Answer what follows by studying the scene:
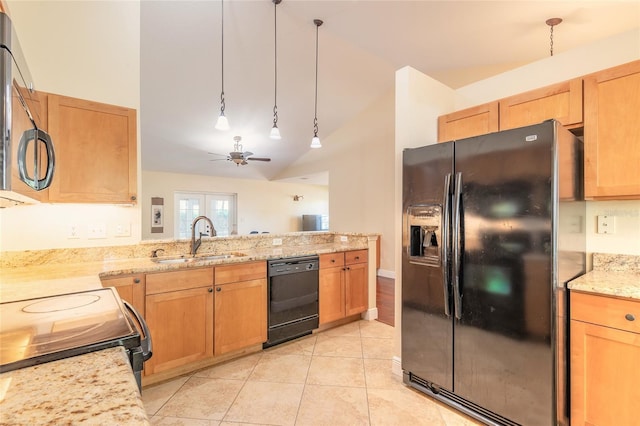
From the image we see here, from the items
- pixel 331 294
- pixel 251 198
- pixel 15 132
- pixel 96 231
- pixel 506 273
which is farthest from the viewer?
pixel 251 198

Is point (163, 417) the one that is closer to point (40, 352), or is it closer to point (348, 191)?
→ point (40, 352)

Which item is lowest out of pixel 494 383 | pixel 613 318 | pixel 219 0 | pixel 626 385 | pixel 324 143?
pixel 494 383

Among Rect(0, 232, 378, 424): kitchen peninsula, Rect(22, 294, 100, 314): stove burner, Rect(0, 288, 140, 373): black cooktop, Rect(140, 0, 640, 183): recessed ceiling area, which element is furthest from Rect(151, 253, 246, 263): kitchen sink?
Rect(140, 0, 640, 183): recessed ceiling area

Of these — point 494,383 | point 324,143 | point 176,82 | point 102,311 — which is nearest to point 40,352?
point 102,311

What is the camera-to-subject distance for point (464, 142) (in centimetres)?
181

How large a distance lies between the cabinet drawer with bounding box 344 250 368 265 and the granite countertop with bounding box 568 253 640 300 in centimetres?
192

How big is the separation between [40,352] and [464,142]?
2057mm

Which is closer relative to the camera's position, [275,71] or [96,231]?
[96,231]

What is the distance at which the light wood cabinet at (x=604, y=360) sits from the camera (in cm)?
141

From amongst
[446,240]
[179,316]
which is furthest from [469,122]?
[179,316]

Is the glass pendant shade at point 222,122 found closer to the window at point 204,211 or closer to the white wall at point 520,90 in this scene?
the white wall at point 520,90

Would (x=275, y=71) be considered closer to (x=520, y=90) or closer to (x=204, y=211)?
(x=520, y=90)

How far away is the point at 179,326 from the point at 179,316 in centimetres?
8

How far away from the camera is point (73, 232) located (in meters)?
2.28
